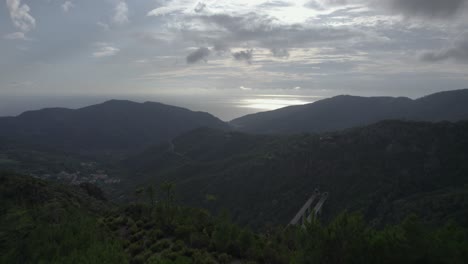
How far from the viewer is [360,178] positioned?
191 ft

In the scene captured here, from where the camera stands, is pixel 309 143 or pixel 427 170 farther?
pixel 309 143

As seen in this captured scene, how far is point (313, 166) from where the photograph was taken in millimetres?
67938

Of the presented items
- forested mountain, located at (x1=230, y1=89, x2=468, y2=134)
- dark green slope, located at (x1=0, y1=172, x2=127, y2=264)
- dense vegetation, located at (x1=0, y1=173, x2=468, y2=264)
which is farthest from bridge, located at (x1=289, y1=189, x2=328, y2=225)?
forested mountain, located at (x1=230, y1=89, x2=468, y2=134)

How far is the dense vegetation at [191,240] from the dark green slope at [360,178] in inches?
1048

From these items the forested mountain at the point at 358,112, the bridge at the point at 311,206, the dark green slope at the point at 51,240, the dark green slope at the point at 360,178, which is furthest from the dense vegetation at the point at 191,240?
the forested mountain at the point at 358,112

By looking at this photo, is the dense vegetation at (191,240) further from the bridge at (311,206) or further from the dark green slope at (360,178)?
the dark green slope at (360,178)

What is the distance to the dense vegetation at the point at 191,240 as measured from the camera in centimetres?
1373

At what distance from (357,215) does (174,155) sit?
381 feet

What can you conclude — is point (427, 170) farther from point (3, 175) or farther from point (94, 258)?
point (3, 175)

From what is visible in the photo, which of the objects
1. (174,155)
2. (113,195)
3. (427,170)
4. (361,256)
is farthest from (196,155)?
(361,256)

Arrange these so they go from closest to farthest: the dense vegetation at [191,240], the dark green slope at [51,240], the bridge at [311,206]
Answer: the dense vegetation at [191,240]
the dark green slope at [51,240]
the bridge at [311,206]

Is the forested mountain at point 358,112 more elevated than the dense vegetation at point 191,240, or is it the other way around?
the forested mountain at point 358,112

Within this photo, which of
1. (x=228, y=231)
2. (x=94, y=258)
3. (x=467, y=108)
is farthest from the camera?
(x=467, y=108)

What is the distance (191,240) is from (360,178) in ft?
149
